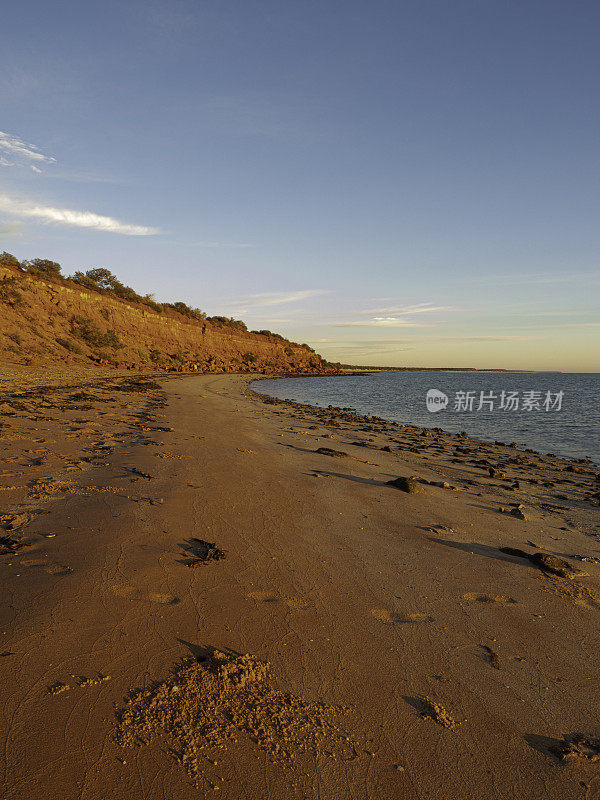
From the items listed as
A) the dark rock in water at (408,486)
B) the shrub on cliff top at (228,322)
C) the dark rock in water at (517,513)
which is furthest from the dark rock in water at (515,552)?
the shrub on cliff top at (228,322)

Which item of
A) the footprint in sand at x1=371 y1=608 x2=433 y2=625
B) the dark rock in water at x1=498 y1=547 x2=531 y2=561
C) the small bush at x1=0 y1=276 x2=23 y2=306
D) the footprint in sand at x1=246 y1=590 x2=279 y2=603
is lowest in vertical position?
the dark rock in water at x1=498 y1=547 x2=531 y2=561

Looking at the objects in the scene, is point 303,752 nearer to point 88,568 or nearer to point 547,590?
point 88,568

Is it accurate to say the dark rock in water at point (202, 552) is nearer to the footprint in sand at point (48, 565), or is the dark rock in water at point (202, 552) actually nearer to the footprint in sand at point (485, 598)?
the footprint in sand at point (48, 565)

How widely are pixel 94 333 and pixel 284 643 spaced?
5534 centimetres

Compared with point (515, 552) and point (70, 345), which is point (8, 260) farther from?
point (515, 552)

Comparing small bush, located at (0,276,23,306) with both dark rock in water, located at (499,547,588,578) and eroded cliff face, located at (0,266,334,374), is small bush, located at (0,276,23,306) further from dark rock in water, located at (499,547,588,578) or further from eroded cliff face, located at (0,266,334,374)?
dark rock in water, located at (499,547,588,578)

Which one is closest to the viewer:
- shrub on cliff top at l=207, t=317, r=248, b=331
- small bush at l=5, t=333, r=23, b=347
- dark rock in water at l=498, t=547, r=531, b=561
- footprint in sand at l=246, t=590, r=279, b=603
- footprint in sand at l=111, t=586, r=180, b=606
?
footprint in sand at l=111, t=586, r=180, b=606

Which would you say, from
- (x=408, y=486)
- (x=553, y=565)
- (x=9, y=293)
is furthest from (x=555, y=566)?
(x=9, y=293)

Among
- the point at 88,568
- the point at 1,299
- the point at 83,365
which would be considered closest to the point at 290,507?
the point at 88,568

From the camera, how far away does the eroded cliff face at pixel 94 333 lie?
4062cm

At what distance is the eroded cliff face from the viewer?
133ft

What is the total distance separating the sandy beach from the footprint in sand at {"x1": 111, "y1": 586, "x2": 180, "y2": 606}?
0.03 m

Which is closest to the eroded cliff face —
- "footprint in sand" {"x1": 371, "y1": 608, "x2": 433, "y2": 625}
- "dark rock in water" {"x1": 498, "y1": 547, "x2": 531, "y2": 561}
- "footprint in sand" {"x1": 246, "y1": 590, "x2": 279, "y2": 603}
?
"footprint in sand" {"x1": 246, "y1": 590, "x2": 279, "y2": 603}

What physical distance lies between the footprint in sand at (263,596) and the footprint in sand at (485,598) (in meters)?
2.45
